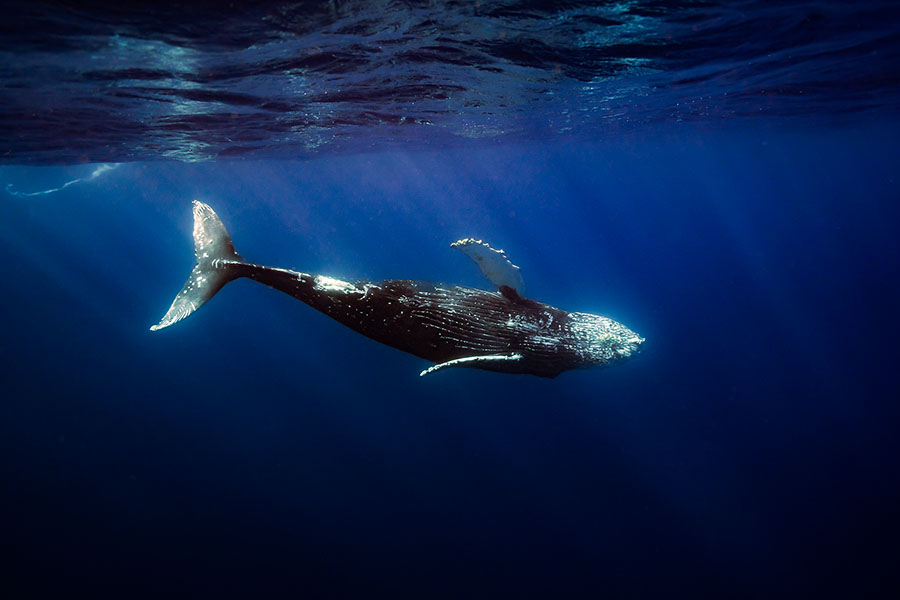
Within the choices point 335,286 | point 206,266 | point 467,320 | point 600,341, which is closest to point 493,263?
point 467,320

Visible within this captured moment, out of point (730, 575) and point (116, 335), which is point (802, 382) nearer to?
point (730, 575)

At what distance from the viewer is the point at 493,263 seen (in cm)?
524

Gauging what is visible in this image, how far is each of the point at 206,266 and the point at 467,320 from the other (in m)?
3.76

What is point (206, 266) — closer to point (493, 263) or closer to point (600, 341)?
point (493, 263)

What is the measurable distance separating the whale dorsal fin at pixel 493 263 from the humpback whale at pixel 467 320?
11 mm

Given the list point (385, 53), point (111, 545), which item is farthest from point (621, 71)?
point (111, 545)

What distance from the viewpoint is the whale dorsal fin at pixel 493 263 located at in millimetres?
5098

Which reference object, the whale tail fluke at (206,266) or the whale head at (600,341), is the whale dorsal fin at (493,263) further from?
the whale tail fluke at (206,266)

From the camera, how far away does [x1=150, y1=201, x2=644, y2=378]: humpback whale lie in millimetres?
4398

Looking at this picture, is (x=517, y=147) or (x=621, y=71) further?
(x=517, y=147)

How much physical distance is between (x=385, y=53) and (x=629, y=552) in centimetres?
2172

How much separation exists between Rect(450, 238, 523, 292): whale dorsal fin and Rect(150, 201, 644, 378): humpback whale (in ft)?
0.04

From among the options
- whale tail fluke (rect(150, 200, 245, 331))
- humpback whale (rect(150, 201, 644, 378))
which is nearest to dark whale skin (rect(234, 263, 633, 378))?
humpback whale (rect(150, 201, 644, 378))

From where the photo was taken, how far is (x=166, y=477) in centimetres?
2556
